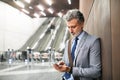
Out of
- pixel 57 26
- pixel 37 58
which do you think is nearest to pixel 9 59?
pixel 37 58

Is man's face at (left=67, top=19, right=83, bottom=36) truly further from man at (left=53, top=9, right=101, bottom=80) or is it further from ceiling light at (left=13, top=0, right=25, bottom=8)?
ceiling light at (left=13, top=0, right=25, bottom=8)

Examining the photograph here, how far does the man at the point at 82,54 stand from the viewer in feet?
5.08

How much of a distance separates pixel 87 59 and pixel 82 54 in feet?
0.17

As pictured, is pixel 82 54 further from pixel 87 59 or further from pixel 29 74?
pixel 29 74

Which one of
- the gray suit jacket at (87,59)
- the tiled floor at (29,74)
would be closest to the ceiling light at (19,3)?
the tiled floor at (29,74)

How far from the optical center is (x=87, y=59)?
158cm

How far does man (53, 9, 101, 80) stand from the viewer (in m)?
1.55

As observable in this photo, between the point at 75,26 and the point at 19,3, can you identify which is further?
the point at 19,3

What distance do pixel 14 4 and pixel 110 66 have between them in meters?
15.2

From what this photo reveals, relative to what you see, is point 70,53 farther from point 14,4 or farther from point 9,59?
point 14,4

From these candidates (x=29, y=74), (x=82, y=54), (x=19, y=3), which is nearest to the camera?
(x=82, y=54)

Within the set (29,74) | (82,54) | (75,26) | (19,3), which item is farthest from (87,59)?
(19,3)

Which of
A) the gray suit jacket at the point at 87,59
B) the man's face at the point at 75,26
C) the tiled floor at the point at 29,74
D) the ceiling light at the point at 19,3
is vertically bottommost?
the tiled floor at the point at 29,74

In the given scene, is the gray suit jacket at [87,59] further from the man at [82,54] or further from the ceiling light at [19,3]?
the ceiling light at [19,3]
